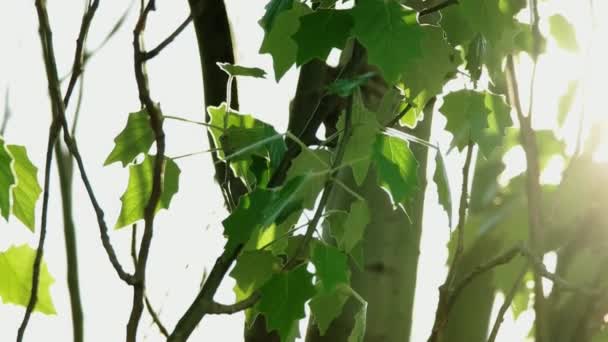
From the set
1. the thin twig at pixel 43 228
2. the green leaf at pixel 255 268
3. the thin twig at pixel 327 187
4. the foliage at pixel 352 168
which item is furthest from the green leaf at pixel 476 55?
the thin twig at pixel 43 228

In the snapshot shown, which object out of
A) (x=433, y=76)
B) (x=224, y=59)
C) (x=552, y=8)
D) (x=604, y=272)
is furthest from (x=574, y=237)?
(x=224, y=59)

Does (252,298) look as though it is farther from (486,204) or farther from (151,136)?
(486,204)

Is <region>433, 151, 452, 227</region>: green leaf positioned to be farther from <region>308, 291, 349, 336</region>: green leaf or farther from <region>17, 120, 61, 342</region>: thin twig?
<region>17, 120, 61, 342</region>: thin twig

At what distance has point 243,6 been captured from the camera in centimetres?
113

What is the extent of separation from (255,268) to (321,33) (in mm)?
187

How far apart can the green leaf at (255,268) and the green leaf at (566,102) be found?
0.32 m

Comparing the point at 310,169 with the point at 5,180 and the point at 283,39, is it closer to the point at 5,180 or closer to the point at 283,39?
the point at 283,39

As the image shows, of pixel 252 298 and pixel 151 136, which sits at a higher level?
pixel 151 136

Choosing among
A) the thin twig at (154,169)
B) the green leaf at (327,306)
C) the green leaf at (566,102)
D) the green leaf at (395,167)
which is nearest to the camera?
the thin twig at (154,169)

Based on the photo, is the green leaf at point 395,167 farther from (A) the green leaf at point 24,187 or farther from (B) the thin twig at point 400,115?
(A) the green leaf at point 24,187

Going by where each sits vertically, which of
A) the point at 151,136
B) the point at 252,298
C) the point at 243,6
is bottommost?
the point at 252,298

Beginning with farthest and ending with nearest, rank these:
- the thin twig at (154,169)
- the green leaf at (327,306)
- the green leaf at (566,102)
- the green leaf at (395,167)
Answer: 1. the green leaf at (566,102)
2. the green leaf at (327,306)
3. the green leaf at (395,167)
4. the thin twig at (154,169)

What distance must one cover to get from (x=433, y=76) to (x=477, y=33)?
45 millimetres

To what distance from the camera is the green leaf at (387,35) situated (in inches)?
21.9
